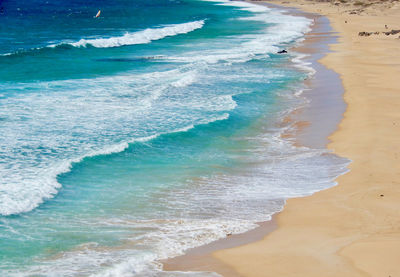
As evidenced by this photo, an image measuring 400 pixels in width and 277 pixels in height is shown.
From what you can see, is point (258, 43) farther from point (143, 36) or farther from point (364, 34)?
point (143, 36)

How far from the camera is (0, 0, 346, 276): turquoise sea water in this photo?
10.0m

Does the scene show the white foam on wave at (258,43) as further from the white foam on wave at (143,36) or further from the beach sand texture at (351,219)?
the beach sand texture at (351,219)

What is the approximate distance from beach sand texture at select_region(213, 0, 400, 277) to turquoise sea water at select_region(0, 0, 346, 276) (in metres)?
0.60

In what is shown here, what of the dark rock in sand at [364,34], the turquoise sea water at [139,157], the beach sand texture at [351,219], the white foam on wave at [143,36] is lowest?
the beach sand texture at [351,219]

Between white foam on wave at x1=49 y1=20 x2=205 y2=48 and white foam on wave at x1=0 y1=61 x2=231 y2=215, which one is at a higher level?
white foam on wave at x1=49 y1=20 x2=205 y2=48

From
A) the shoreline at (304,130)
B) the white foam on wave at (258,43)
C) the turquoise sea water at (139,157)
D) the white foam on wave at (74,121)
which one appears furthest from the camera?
the white foam on wave at (258,43)

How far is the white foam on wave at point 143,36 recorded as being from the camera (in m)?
41.3

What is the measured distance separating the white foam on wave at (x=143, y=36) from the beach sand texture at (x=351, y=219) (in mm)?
24473

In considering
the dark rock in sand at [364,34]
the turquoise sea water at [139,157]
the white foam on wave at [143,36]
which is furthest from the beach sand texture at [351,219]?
the white foam on wave at [143,36]

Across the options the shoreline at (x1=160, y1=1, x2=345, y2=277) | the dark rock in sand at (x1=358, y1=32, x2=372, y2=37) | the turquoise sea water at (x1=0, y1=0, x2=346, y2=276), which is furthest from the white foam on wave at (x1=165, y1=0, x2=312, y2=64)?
the dark rock in sand at (x1=358, y1=32, x2=372, y2=37)

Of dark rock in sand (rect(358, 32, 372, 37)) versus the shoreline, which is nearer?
the shoreline

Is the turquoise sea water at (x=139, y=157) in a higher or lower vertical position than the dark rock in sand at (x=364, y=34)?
lower

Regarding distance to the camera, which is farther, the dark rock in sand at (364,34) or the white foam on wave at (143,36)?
the white foam on wave at (143,36)

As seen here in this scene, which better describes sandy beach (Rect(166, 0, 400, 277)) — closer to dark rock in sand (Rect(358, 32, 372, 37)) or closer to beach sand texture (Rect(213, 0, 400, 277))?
beach sand texture (Rect(213, 0, 400, 277))
